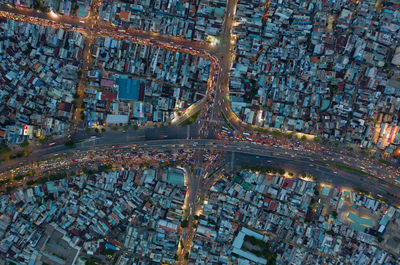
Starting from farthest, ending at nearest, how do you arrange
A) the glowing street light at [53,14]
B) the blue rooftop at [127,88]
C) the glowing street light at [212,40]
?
the glowing street light at [212,40] → the blue rooftop at [127,88] → the glowing street light at [53,14]

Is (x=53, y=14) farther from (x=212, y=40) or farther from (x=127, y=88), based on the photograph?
(x=212, y=40)

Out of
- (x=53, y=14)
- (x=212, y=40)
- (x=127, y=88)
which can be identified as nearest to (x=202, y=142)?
(x=127, y=88)

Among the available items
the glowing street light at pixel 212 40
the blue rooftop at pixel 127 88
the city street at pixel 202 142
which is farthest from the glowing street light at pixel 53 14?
the glowing street light at pixel 212 40

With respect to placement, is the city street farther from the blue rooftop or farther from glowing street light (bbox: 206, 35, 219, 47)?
the blue rooftop

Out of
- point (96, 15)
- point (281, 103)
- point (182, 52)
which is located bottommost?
point (281, 103)

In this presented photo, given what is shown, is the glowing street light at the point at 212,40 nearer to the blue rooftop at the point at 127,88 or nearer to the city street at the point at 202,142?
the city street at the point at 202,142

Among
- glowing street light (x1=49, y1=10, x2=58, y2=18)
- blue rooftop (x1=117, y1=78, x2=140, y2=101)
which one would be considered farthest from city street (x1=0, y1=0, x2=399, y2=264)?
blue rooftop (x1=117, y1=78, x2=140, y2=101)

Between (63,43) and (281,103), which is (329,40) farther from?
(63,43)

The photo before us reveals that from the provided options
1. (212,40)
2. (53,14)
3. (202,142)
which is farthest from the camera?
(202,142)

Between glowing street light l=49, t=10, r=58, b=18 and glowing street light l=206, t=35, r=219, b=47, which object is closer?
glowing street light l=49, t=10, r=58, b=18

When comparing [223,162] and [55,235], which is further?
[223,162]

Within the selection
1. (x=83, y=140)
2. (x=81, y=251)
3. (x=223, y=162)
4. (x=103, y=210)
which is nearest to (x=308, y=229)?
(x=223, y=162)
